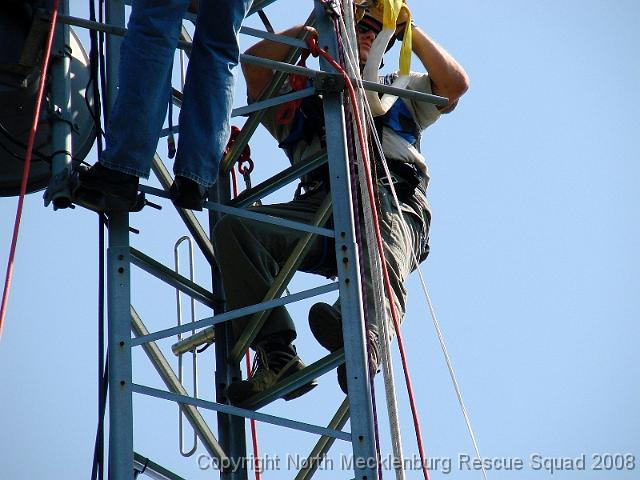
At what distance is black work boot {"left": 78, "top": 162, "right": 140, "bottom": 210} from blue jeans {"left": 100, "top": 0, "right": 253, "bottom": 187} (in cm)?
4

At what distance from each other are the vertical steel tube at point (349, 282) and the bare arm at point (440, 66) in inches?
36.9

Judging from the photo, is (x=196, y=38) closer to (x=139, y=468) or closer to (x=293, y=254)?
(x=293, y=254)

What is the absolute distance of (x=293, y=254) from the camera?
618 centimetres

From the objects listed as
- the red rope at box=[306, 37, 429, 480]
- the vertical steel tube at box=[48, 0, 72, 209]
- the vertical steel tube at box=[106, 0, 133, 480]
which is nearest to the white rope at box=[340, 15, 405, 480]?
the red rope at box=[306, 37, 429, 480]

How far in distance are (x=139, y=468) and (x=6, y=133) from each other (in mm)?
1632

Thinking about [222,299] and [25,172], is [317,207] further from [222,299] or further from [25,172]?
[25,172]

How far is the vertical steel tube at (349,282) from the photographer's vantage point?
5.43 meters

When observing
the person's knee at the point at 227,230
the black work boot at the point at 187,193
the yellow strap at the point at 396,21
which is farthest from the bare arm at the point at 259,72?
the black work boot at the point at 187,193

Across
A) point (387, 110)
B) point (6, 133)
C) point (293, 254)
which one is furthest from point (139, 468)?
point (387, 110)

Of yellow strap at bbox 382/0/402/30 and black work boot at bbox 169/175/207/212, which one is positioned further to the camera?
yellow strap at bbox 382/0/402/30

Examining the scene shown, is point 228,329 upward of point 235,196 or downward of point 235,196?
downward

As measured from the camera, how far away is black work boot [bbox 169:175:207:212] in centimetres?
561

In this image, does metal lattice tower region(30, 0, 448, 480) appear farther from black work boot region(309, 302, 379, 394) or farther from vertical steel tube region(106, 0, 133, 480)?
black work boot region(309, 302, 379, 394)

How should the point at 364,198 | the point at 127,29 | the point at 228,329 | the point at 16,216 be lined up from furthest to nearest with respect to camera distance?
the point at 228,329 → the point at 364,198 → the point at 127,29 → the point at 16,216
